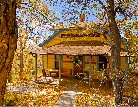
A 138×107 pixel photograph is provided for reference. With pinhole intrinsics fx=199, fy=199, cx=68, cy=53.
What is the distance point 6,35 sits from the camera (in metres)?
2.17

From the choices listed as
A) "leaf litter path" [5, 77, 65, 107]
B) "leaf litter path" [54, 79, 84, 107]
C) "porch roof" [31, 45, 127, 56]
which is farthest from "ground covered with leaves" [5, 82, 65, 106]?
"porch roof" [31, 45, 127, 56]

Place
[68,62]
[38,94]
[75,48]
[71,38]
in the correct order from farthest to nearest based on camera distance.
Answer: [68,62] → [71,38] → [75,48] → [38,94]

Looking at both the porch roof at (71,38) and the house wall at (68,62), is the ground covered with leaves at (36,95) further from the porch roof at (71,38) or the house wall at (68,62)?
the porch roof at (71,38)

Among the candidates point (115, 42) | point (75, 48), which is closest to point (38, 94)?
point (115, 42)

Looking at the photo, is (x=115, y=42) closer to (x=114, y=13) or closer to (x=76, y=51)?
(x=114, y=13)

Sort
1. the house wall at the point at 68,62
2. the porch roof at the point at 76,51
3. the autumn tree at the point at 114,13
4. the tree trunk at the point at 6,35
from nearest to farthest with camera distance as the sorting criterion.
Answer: the tree trunk at the point at 6,35
the autumn tree at the point at 114,13
the porch roof at the point at 76,51
the house wall at the point at 68,62

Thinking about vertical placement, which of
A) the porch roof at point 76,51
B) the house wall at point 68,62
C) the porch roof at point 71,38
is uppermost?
the porch roof at point 71,38

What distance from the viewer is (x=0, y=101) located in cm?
239

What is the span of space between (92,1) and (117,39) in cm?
262

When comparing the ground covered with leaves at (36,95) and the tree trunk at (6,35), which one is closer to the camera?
the tree trunk at (6,35)

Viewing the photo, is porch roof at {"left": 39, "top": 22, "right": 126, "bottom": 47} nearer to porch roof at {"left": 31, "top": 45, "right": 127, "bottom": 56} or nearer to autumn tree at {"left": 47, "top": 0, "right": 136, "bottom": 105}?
porch roof at {"left": 31, "top": 45, "right": 127, "bottom": 56}

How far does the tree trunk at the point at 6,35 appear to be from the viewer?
7.03 ft

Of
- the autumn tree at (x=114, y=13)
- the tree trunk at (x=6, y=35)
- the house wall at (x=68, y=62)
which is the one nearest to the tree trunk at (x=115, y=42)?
the autumn tree at (x=114, y=13)

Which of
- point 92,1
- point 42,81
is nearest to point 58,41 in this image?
point 42,81
